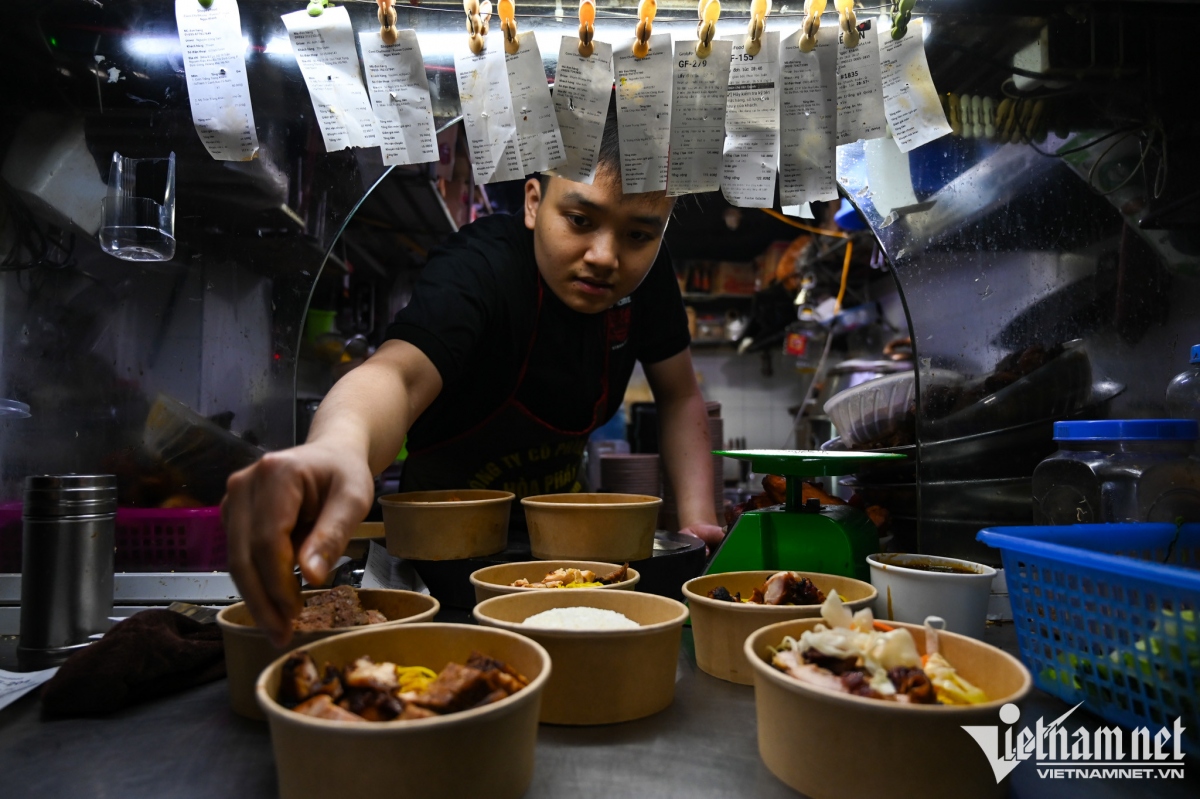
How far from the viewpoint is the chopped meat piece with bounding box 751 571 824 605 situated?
93 centimetres

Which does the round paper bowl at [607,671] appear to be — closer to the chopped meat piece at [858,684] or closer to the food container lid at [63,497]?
the chopped meat piece at [858,684]

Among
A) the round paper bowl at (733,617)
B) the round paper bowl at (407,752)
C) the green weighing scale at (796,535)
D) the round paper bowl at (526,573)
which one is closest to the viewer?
the round paper bowl at (407,752)

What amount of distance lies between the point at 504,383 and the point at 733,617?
2.89 ft

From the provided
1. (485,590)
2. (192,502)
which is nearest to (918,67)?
(485,590)

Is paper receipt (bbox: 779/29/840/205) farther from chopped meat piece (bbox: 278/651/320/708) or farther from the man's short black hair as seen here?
chopped meat piece (bbox: 278/651/320/708)

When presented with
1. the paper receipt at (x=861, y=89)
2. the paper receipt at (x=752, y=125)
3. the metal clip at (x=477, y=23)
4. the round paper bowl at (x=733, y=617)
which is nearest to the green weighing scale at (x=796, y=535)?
the round paper bowl at (x=733, y=617)

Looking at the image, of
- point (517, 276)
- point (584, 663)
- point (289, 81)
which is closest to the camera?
point (584, 663)

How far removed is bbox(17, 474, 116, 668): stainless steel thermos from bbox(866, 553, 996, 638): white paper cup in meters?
1.15

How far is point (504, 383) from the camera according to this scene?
63.5 inches

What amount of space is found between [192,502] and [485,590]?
28.2 inches

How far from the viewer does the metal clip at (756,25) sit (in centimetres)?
118

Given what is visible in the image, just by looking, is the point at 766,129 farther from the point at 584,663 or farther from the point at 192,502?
the point at 192,502

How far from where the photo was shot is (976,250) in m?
1.39

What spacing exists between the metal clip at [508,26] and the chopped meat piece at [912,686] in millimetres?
1116
